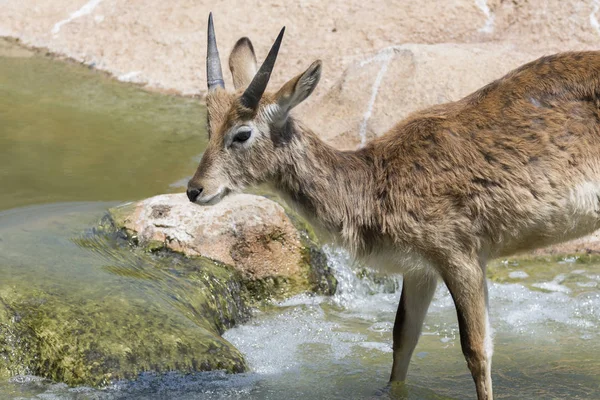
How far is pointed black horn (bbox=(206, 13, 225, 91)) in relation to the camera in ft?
22.4

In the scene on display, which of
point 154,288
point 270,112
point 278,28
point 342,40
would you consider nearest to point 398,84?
point 342,40

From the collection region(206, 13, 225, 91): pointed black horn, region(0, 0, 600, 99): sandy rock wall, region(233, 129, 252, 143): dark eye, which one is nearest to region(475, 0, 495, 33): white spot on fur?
region(0, 0, 600, 99): sandy rock wall

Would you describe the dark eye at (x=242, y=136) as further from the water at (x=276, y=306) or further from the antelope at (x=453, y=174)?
the water at (x=276, y=306)

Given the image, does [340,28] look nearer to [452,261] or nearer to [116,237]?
[116,237]

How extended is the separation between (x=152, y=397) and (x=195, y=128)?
20.6 ft

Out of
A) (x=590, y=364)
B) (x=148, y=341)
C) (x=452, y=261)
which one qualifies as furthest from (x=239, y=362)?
(x=590, y=364)

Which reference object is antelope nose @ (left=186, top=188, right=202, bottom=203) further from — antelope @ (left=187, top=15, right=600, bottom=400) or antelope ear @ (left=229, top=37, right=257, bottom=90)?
antelope ear @ (left=229, top=37, right=257, bottom=90)

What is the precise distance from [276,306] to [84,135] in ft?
14.1

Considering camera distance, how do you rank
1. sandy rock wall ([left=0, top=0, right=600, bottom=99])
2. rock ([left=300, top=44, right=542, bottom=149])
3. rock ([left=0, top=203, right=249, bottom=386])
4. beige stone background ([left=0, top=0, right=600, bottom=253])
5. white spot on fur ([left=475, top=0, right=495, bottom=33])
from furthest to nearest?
white spot on fur ([left=475, top=0, right=495, bottom=33])
sandy rock wall ([left=0, top=0, right=600, bottom=99])
beige stone background ([left=0, top=0, right=600, bottom=253])
rock ([left=300, top=44, right=542, bottom=149])
rock ([left=0, top=203, right=249, bottom=386])

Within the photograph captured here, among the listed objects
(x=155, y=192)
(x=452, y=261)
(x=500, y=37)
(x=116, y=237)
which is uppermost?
(x=500, y=37)

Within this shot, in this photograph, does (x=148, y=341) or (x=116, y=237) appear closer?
(x=148, y=341)

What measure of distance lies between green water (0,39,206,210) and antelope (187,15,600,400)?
355cm

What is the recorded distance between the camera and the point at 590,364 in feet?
24.2

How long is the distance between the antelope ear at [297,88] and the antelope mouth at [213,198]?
25.4 inches
